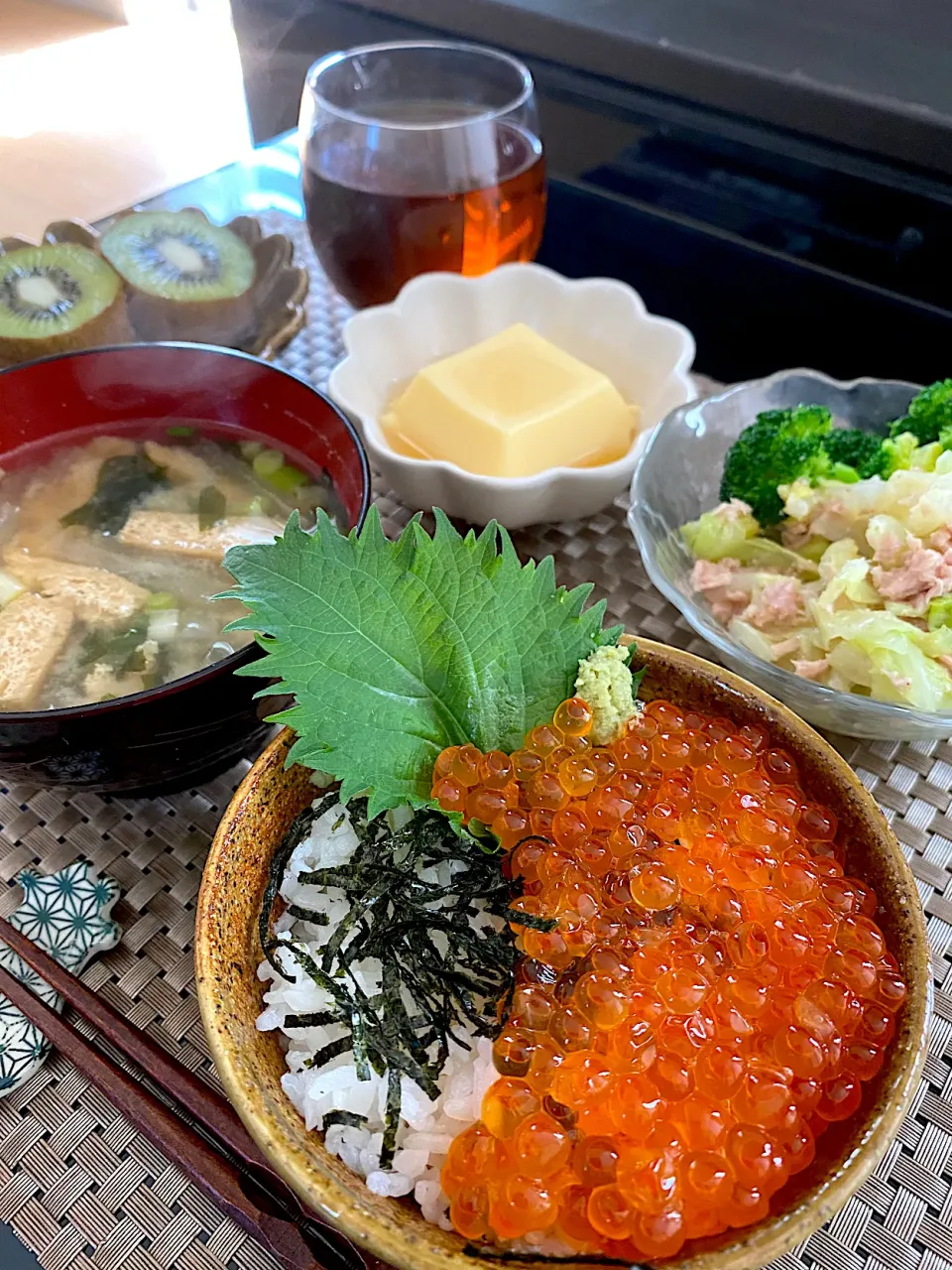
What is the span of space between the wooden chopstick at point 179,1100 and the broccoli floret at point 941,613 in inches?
41.8

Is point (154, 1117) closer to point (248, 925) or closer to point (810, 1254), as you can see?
point (248, 925)

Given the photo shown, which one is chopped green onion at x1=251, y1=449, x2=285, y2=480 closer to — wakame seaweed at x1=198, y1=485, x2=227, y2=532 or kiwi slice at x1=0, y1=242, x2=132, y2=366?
wakame seaweed at x1=198, y1=485, x2=227, y2=532

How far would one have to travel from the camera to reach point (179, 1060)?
1073 millimetres

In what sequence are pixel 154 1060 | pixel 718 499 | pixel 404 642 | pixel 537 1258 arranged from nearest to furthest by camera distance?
1. pixel 537 1258
2. pixel 154 1060
3. pixel 404 642
4. pixel 718 499

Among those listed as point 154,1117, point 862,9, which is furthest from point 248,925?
point 862,9

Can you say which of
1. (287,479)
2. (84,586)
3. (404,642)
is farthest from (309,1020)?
(287,479)

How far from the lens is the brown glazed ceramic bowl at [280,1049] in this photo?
731 mm

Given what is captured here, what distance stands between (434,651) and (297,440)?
1.69 ft

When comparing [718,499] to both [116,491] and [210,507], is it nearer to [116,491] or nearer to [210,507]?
[210,507]

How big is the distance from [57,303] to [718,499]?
48.8 inches

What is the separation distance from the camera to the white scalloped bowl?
1.52 m

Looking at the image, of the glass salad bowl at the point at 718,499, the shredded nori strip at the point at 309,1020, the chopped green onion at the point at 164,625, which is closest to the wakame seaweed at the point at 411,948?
the shredded nori strip at the point at 309,1020

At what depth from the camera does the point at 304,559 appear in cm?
106

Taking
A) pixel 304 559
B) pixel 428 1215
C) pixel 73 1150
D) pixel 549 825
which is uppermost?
pixel 304 559
